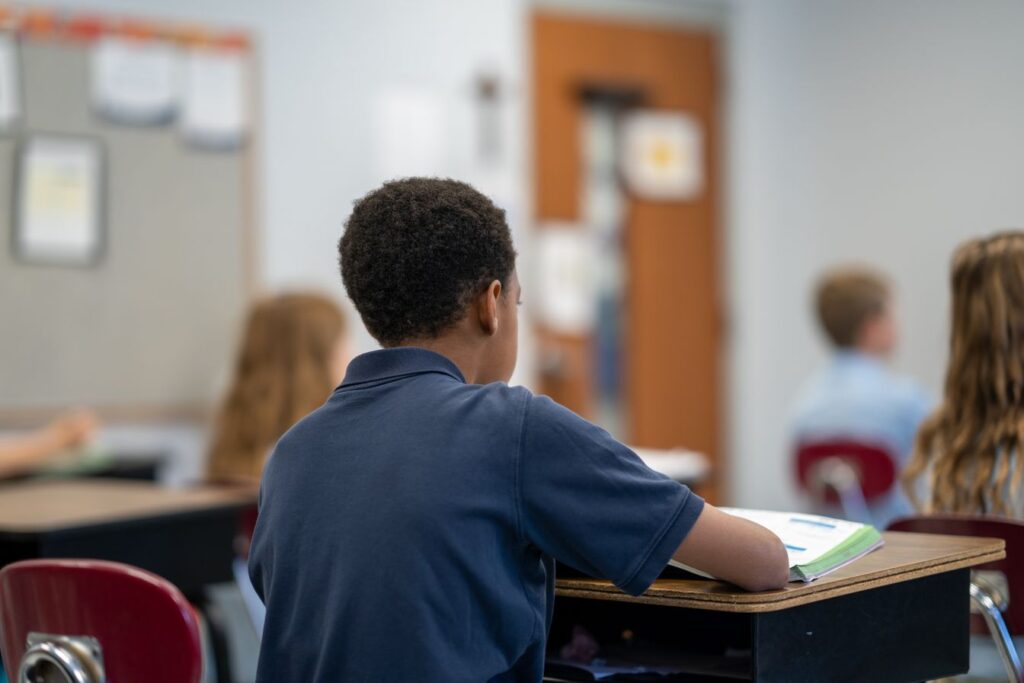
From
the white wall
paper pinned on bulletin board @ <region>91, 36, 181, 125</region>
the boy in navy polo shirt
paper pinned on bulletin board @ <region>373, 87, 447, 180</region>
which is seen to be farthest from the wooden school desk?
the white wall

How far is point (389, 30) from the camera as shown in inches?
187

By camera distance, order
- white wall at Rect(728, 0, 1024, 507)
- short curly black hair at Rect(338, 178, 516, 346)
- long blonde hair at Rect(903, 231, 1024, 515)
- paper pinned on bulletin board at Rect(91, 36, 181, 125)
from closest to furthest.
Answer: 1. short curly black hair at Rect(338, 178, 516, 346)
2. long blonde hair at Rect(903, 231, 1024, 515)
3. paper pinned on bulletin board at Rect(91, 36, 181, 125)
4. white wall at Rect(728, 0, 1024, 507)

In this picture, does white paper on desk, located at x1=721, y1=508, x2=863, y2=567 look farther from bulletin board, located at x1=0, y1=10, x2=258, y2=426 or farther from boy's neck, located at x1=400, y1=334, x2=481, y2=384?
bulletin board, located at x1=0, y1=10, x2=258, y2=426

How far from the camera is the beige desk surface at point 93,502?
7.75 ft

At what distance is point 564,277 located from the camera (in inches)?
202

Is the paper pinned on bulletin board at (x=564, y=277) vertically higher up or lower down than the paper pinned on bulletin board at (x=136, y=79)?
lower down

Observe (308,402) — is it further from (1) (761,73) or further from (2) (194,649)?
(1) (761,73)

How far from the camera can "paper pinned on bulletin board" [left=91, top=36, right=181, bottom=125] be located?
4105 millimetres

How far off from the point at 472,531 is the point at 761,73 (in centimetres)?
476

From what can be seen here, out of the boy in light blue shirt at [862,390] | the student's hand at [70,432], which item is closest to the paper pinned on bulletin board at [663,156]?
the boy in light blue shirt at [862,390]

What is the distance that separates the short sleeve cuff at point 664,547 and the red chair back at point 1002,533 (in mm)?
733

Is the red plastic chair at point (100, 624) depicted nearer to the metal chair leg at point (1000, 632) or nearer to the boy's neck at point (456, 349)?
the boy's neck at point (456, 349)

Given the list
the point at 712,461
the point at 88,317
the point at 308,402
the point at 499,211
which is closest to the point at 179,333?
the point at 88,317

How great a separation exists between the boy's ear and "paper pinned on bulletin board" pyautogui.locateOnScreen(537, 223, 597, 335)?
3.56m
